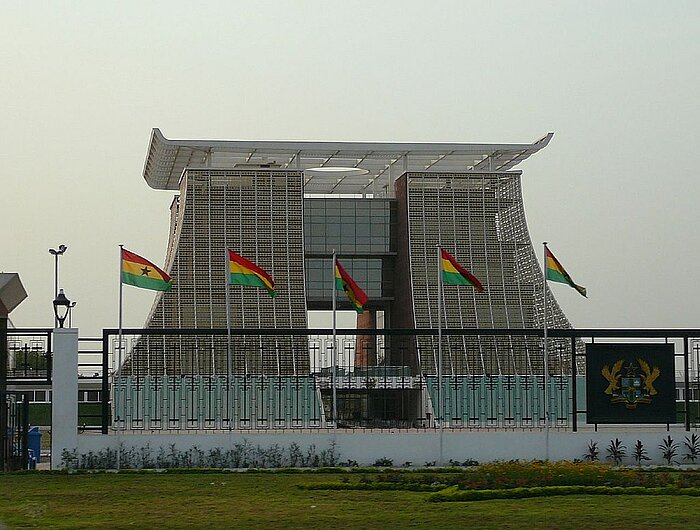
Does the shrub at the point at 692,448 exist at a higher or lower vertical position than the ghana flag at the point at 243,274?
lower

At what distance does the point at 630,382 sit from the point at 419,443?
4616 mm

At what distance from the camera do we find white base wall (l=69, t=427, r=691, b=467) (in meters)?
25.6

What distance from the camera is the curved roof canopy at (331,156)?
182 feet

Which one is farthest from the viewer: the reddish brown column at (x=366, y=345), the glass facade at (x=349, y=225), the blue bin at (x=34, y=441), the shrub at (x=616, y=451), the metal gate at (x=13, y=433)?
the glass facade at (x=349, y=225)

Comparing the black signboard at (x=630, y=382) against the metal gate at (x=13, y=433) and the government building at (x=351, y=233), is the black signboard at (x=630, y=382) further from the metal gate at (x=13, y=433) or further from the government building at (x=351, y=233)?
the government building at (x=351, y=233)

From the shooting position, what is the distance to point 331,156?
5700cm

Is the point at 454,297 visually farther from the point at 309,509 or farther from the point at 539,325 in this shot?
the point at 309,509

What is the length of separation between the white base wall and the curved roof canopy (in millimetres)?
30017

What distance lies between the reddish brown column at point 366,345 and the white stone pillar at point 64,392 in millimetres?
6061

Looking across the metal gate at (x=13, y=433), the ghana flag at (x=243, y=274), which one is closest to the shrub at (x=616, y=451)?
the ghana flag at (x=243, y=274)

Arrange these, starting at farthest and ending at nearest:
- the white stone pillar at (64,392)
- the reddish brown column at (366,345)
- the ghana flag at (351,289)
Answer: the reddish brown column at (366,345), the ghana flag at (351,289), the white stone pillar at (64,392)

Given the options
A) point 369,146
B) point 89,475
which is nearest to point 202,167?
point 369,146

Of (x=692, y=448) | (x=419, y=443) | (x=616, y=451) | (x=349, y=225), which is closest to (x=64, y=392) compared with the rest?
(x=419, y=443)

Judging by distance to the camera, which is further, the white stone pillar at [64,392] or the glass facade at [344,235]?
the glass facade at [344,235]
